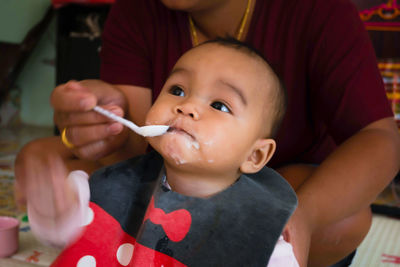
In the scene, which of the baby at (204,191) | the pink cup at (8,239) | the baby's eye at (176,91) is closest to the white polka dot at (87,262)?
the baby at (204,191)

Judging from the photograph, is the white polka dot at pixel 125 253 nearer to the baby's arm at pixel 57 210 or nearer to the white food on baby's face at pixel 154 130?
the baby's arm at pixel 57 210

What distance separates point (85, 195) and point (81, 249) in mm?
114

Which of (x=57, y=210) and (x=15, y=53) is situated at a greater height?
(x=57, y=210)

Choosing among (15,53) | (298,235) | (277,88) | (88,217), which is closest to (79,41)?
(15,53)

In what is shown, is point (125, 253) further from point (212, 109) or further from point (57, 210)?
point (212, 109)

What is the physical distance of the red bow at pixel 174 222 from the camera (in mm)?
855

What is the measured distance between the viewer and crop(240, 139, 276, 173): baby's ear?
87 cm

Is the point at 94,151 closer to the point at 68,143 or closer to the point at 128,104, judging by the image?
the point at 68,143

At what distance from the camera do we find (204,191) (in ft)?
2.87

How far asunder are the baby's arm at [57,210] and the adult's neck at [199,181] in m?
0.20

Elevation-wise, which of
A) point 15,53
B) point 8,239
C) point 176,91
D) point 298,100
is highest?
point 176,91

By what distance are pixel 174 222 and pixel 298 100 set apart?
0.56 meters

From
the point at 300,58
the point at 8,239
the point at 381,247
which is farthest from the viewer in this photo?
the point at 381,247

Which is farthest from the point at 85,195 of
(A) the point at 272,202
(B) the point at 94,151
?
(A) the point at 272,202
